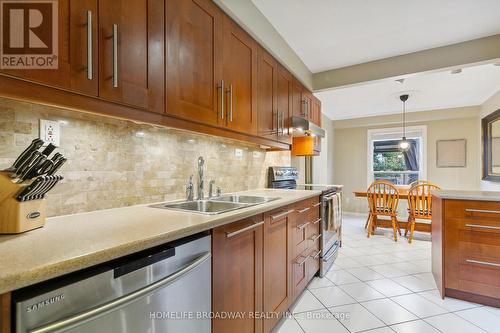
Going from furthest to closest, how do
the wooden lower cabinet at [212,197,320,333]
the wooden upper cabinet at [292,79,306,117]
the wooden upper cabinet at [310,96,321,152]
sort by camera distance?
the wooden upper cabinet at [310,96,321,152] < the wooden upper cabinet at [292,79,306,117] < the wooden lower cabinet at [212,197,320,333]

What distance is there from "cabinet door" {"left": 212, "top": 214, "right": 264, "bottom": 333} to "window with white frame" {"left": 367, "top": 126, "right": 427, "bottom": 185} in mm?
5182

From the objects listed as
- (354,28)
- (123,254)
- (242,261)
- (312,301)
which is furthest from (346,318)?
(354,28)

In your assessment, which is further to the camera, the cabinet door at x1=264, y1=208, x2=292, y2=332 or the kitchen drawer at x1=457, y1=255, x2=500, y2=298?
the kitchen drawer at x1=457, y1=255, x2=500, y2=298

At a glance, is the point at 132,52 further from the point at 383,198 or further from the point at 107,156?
the point at 383,198

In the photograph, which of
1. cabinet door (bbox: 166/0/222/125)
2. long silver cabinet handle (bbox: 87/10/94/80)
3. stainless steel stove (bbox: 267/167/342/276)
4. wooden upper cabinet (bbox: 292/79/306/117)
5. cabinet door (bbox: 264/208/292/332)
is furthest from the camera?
wooden upper cabinet (bbox: 292/79/306/117)

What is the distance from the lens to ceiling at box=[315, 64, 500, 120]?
11.0 feet

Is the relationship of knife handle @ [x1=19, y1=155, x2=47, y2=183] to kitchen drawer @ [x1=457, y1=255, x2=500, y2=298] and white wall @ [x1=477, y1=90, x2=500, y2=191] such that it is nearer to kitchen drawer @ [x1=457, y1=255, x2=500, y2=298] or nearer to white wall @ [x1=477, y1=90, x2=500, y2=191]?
kitchen drawer @ [x1=457, y1=255, x2=500, y2=298]

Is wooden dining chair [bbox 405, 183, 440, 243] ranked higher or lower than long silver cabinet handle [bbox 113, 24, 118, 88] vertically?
lower

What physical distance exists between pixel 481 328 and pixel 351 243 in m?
2.01

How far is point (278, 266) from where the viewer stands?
5.50 ft

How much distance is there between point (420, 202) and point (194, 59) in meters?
4.00

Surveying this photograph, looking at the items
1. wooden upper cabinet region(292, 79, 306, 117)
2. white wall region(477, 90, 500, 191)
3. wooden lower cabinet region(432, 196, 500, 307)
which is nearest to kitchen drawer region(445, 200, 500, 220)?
wooden lower cabinet region(432, 196, 500, 307)

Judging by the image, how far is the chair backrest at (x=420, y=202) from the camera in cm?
371

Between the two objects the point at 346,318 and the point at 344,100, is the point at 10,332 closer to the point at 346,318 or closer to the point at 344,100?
the point at 346,318
